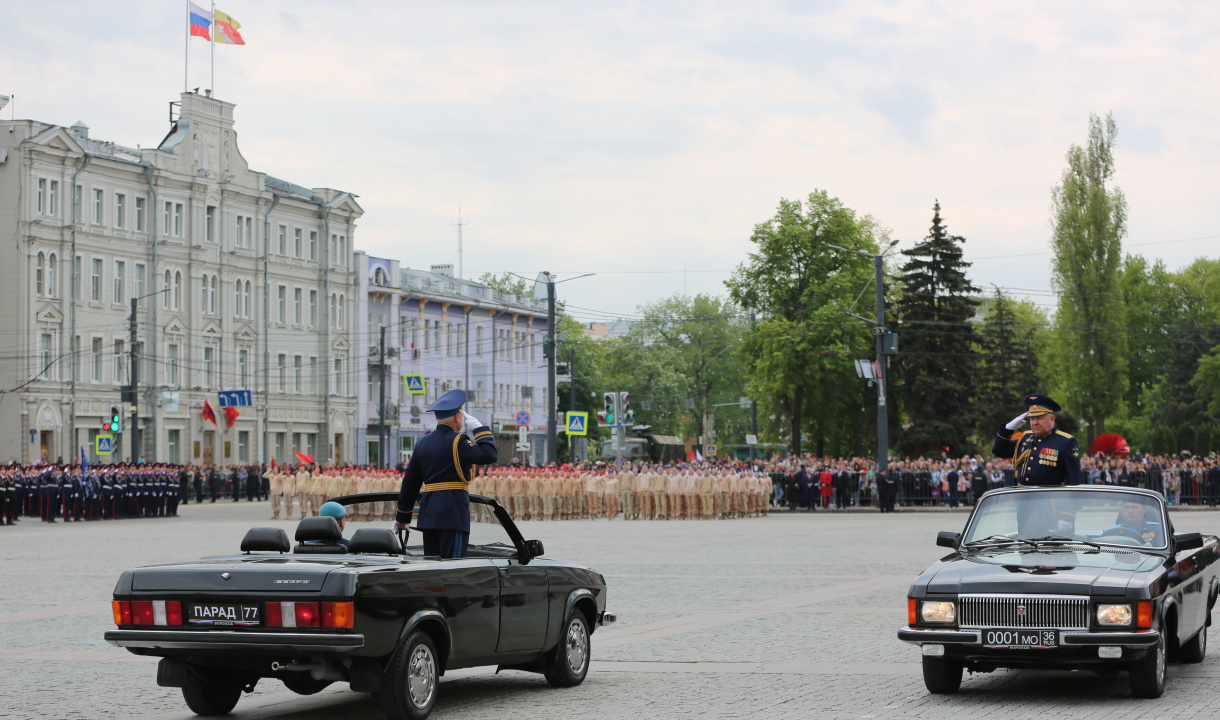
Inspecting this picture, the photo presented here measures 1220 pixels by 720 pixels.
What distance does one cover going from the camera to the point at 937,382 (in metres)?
62.1

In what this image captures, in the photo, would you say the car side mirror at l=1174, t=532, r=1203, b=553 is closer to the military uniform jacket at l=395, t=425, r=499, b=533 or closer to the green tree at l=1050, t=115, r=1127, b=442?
the military uniform jacket at l=395, t=425, r=499, b=533

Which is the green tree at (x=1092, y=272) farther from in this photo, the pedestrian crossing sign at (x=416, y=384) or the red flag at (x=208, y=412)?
the red flag at (x=208, y=412)

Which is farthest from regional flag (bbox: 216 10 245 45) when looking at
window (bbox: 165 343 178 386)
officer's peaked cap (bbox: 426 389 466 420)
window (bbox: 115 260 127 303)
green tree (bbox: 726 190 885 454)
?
officer's peaked cap (bbox: 426 389 466 420)

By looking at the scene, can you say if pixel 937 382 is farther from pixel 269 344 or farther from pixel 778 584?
pixel 778 584

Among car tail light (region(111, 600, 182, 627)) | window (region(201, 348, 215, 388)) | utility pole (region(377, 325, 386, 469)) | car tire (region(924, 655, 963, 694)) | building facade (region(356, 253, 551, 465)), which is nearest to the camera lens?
car tail light (region(111, 600, 182, 627))

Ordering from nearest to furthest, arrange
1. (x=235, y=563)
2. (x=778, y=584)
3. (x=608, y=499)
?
1. (x=235, y=563)
2. (x=778, y=584)
3. (x=608, y=499)

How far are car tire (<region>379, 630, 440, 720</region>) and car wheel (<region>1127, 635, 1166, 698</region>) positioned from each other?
4255mm

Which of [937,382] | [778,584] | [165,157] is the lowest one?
[778,584]

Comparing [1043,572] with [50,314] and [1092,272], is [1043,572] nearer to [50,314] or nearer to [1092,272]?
[50,314]

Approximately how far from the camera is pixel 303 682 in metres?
8.66

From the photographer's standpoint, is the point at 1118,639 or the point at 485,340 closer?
the point at 1118,639

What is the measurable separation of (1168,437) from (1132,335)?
1997 centimetres

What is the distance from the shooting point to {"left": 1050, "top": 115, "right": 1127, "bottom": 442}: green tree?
253 feet

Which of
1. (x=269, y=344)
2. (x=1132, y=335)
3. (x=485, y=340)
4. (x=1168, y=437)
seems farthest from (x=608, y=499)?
(x=1132, y=335)
